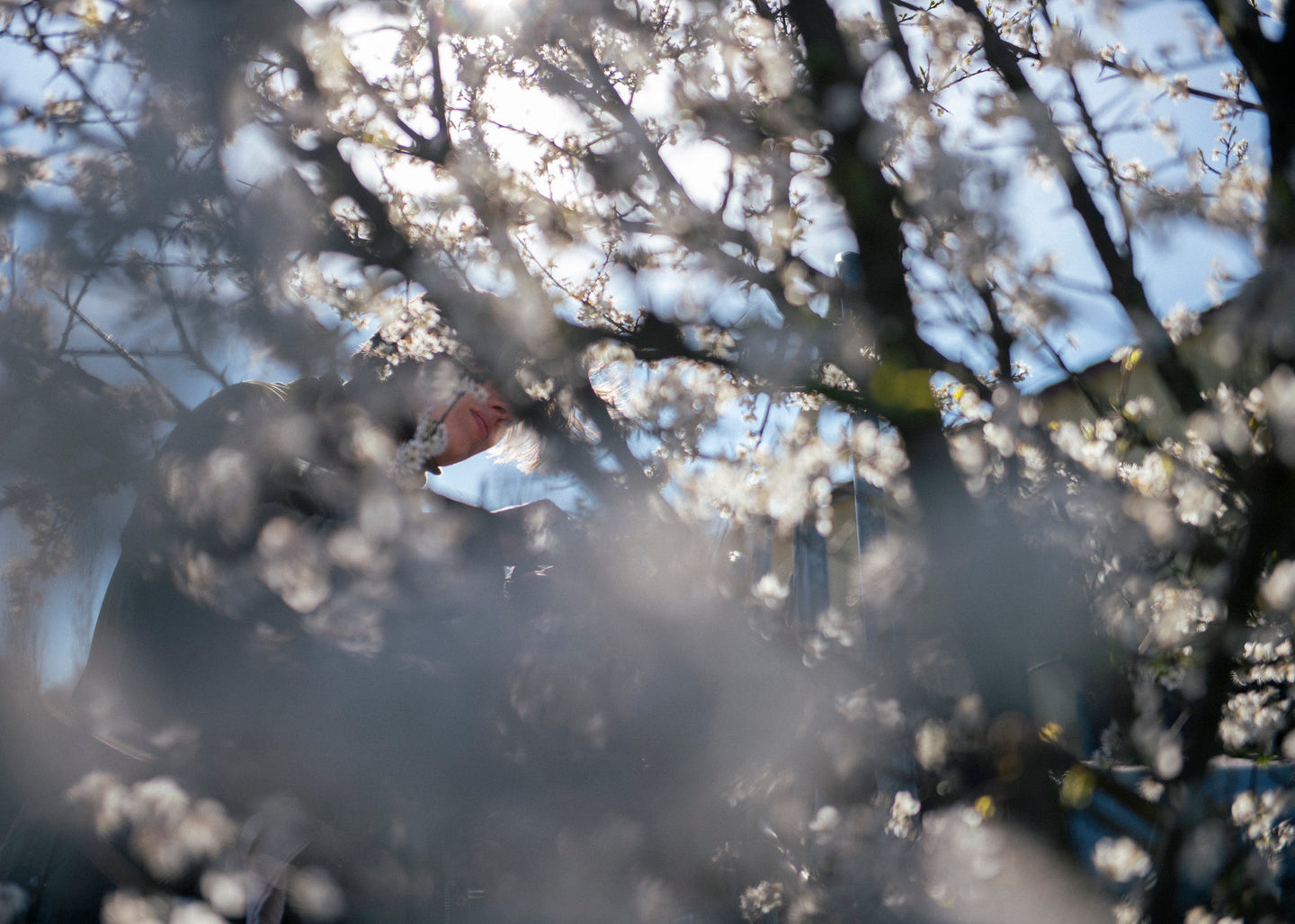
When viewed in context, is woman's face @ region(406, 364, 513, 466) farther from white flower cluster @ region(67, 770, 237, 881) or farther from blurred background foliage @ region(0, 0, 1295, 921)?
white flower cluster @ region(67, 770, 237, 881)

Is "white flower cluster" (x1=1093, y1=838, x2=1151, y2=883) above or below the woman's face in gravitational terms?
below

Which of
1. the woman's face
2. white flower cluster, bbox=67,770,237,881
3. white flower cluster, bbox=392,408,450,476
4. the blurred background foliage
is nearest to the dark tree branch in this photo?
the blurred background foliage

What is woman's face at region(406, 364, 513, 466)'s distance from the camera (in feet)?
3.99

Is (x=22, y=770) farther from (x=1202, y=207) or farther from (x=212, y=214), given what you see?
(x=1202, y=207)

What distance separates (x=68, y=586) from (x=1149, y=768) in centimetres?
162

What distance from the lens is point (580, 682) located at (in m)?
1.03

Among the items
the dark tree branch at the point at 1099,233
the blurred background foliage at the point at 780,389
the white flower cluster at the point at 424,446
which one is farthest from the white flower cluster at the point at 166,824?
the dark tree branch at the point at 1099,233

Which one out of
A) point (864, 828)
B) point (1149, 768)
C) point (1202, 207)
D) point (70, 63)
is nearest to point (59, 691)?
point (70, 63)

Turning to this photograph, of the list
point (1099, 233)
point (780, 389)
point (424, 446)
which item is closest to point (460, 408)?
point (424, 446)

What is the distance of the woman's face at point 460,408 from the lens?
1216 mm

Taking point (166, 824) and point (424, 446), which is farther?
point (424, 446)

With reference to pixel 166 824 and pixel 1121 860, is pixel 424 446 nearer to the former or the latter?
pixel 166 824

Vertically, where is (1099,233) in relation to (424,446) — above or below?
above

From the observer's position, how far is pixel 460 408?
1288mm
